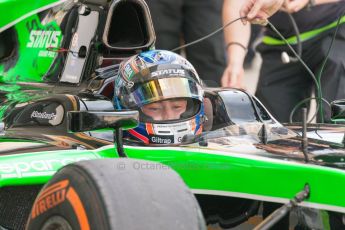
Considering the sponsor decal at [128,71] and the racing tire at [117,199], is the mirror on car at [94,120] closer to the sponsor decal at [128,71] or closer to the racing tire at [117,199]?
the racing tire at [117,199]

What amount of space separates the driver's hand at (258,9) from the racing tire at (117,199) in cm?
193

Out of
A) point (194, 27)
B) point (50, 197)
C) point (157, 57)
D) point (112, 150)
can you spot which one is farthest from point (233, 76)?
point (50, 197)

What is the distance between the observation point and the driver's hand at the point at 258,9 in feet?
14.3

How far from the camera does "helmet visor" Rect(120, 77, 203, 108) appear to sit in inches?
144

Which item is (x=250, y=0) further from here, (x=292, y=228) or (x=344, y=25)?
(x=292, y=228)

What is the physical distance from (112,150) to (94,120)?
486 millimetres

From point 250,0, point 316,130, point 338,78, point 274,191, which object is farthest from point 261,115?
point 338,78

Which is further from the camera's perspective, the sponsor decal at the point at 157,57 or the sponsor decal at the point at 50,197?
the sponsor decal at the point at 157,57

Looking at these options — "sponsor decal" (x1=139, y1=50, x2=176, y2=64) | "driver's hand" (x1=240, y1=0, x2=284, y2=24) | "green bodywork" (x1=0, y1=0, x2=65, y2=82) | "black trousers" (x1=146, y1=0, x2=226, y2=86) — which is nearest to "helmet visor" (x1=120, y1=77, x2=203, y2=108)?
"sponsor decal" (x1=139, y1=50, x2=176, y2=64)

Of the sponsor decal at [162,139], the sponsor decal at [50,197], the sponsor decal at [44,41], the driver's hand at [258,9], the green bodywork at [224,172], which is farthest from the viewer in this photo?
the sponsor decal at [44,41]

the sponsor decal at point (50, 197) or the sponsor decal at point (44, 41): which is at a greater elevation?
the sponsor decal at point (44, 41)

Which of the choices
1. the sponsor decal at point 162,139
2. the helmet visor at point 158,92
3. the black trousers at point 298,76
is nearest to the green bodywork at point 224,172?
the sponsor decal at point 162,139

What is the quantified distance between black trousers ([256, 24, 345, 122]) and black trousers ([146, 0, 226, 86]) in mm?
334

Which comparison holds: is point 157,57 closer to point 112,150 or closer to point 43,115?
point 43,115
